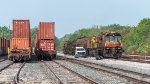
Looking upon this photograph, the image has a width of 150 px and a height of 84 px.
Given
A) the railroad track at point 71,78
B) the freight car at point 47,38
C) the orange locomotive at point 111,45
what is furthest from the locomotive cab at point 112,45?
the railroad track at point 71,78

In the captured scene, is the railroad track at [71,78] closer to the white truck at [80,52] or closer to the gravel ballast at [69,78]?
the gravel ballast at [69,78]

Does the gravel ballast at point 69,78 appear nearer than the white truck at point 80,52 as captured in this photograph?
Yes

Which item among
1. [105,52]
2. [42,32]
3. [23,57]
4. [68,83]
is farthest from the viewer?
[105,52]

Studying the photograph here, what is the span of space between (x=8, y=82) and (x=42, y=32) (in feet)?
91.2

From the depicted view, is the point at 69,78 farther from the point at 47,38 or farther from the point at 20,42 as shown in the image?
the point at 47,38

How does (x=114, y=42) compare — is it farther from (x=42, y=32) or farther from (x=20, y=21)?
(x=20, y=21)

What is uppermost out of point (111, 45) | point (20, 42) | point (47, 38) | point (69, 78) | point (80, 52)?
point (47, 38)

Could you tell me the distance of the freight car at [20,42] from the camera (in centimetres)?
4212

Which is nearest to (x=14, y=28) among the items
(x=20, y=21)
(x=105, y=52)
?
(x=20, y=21)

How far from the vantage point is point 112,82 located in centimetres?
1856

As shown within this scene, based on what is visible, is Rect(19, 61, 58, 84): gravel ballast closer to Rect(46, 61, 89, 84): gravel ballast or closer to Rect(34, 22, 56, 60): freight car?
Rect(46, 61, 89, 84): gravel ballast

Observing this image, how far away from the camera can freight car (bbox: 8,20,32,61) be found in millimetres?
42125

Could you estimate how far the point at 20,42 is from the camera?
4209 centimetres

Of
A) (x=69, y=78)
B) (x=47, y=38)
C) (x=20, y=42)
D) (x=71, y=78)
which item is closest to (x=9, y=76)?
(x=69, y=78)
